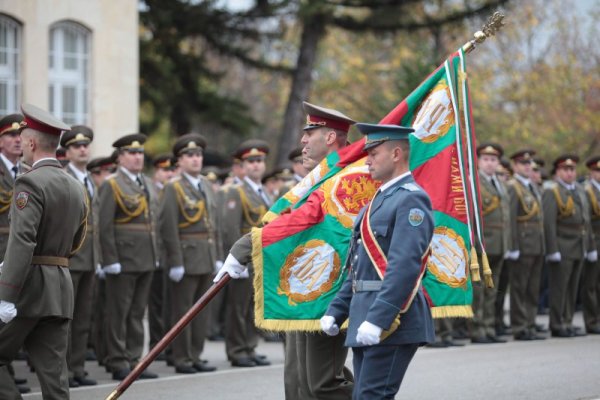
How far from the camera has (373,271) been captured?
21.7 ft

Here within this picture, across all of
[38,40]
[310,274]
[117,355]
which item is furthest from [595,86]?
[310,274]

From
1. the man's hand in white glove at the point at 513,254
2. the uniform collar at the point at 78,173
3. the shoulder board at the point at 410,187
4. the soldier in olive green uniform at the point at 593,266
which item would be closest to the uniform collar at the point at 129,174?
the uniform collar at the point at 78,173

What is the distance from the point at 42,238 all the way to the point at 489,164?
27.2 ft

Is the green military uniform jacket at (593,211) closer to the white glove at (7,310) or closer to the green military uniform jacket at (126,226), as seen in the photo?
the green military uniform jacket at (126,226)

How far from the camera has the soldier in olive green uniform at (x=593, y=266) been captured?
1594 centimetres

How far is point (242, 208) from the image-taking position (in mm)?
13797

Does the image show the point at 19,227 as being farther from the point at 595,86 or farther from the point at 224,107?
the point at 595,86

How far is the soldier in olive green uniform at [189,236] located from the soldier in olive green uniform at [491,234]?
3906 millimetres

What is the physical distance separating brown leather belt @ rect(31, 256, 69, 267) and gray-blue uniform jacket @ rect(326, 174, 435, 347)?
2215 mm

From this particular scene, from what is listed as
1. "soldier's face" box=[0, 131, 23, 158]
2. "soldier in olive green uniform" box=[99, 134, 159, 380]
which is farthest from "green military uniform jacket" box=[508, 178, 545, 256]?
"soldier's face" box=[0, 131, 23, 158]

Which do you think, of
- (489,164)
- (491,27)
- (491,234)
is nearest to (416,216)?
(491,27)

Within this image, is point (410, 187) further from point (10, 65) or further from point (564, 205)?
point (10, 65)

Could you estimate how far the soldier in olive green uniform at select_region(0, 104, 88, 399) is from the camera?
7594mm

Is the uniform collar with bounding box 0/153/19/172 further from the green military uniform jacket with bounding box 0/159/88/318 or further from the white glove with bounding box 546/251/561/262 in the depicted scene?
the white glove with bounding box 546/251/561/262
